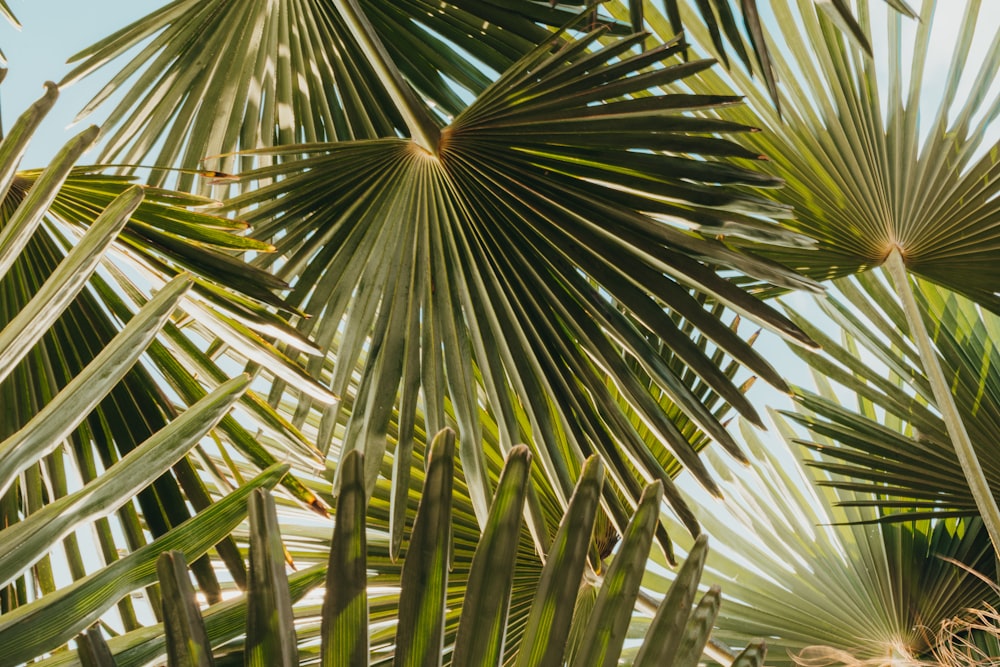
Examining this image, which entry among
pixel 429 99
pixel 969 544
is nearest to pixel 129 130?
pixel 429 99

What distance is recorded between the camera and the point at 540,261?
50.2 inches

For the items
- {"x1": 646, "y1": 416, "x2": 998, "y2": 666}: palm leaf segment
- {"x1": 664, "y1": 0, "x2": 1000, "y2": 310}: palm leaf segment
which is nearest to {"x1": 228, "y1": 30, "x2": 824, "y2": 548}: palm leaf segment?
{"x1": 664, "y1": 0, "x2": 1000, "y2": 310}: palm leaf segment

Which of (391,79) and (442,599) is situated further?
(391,79)

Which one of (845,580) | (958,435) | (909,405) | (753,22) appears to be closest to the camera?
(753,22)

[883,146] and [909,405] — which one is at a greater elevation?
[883,146]

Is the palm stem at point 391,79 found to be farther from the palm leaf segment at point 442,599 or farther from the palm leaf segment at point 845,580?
the palm leaf segment at point 845,580

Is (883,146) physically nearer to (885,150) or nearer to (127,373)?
(885,150)

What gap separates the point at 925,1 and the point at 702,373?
1.22 m

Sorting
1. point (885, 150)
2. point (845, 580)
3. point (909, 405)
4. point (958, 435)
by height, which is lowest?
point (845, 580)

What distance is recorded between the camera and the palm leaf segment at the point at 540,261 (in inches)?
45.2

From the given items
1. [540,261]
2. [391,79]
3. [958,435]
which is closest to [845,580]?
[958,435]

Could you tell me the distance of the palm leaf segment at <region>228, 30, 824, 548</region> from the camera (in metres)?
1.15

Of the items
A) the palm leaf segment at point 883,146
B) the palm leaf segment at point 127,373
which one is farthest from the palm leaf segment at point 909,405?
the palm leaf segment at point 127,373

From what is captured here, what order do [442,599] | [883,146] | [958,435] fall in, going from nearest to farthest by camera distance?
[442,599], [958,435], [883,146]
